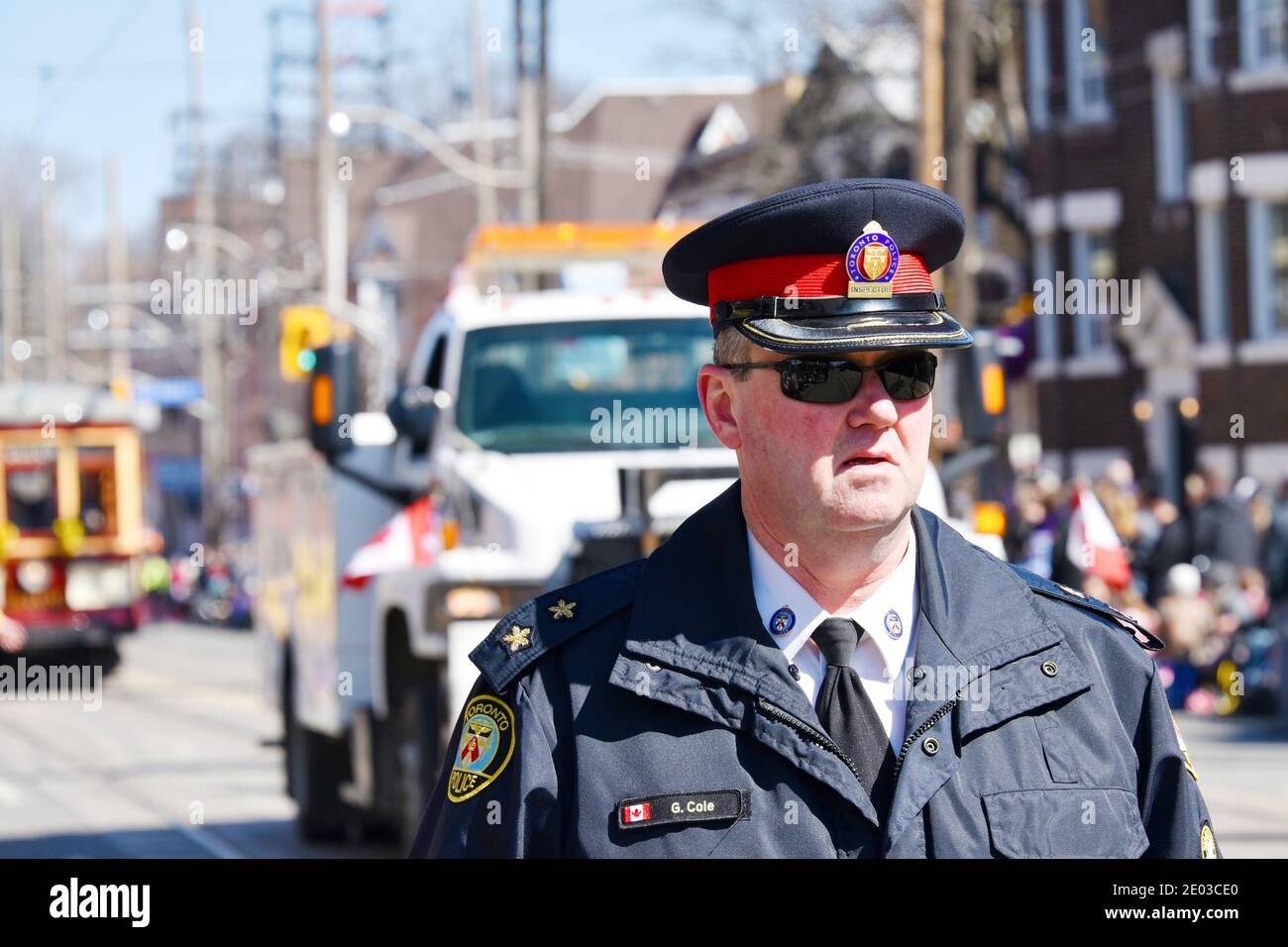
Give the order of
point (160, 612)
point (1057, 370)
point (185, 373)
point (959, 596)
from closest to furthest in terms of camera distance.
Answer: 1. point (959, 596)
2. point (1057, 370)
3. point (160, 612)
4. point (185, 373)

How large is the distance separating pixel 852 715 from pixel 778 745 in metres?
0.15

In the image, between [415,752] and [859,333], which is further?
[415,752]

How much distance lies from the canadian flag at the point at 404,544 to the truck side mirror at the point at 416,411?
1.16 feet

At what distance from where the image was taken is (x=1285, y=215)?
26.8m

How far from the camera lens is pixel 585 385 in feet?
30.5

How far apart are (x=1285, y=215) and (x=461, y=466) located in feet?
65.4

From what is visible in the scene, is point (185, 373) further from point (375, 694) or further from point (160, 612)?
point (375, 694)

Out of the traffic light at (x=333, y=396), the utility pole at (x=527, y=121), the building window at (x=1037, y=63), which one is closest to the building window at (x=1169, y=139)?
the building window at (x=1037, y=63)

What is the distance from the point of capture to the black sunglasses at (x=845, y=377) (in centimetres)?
283

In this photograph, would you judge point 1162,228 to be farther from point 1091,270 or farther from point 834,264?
point 834,264

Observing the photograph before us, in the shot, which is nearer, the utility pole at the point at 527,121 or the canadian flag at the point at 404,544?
the canadian flag at the point at 404,544

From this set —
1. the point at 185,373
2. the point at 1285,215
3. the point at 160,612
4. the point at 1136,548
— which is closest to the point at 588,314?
the point at 1136,548

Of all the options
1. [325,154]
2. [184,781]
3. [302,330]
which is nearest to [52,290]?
[325,154]
